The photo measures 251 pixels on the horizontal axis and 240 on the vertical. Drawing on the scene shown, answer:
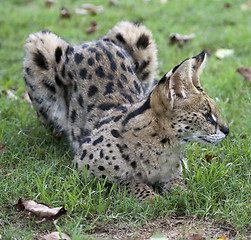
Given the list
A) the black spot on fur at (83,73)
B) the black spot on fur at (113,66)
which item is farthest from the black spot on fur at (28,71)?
the black spot on fur at (113,66)

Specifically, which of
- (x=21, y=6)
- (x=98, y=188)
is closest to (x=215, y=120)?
(x=98, y=188)

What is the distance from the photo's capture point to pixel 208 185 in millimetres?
4062

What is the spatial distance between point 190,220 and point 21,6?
23.5ft

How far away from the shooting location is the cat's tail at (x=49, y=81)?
530cm

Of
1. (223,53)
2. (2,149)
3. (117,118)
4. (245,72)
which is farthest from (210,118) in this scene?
(223,53)

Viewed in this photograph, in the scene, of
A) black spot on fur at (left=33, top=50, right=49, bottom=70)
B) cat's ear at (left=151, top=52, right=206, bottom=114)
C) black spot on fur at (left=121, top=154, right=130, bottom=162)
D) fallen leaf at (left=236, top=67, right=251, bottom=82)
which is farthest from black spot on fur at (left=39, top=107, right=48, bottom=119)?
fallen leaf at (left=236, top=67, right=251, bottom=82)

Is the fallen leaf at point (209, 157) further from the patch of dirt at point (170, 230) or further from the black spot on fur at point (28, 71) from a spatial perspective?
the black spot on fur at point (28, 71)

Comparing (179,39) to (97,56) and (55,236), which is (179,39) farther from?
(55,236)

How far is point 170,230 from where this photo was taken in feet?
11.8

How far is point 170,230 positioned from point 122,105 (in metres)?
1.46

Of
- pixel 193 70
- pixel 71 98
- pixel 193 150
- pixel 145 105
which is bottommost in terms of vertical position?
pixel 193 150

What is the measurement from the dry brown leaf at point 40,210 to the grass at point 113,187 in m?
0.06

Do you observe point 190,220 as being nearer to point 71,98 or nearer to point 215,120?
point 215,120

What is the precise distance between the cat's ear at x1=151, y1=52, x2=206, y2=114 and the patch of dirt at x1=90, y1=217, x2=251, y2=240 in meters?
0.93
